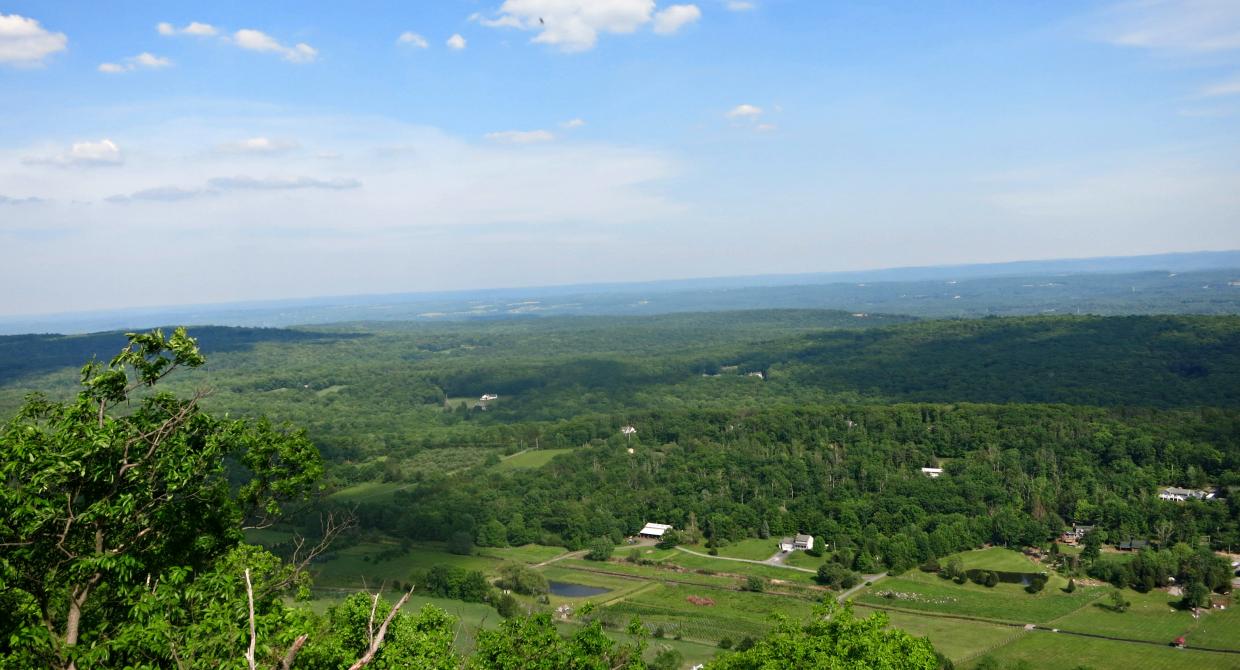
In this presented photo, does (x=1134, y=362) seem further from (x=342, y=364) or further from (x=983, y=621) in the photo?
(x=342, y=364)

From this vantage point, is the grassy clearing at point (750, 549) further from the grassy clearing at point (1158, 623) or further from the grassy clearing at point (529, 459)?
the grassy clearing at point (529, 459)

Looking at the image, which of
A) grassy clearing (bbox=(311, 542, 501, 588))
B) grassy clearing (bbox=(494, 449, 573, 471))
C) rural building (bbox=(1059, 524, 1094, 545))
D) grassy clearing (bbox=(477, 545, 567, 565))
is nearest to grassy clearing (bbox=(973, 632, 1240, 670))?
rural building (bbox=(1059, 524, 1094, 545))

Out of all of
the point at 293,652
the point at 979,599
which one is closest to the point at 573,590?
the point at 979,599

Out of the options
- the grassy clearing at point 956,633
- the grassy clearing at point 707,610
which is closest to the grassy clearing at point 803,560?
the grassy clearing at point 707,610

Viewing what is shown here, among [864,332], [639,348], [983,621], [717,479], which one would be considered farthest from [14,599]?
[639,348]

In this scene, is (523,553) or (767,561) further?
(523,553)

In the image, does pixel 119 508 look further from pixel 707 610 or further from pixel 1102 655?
pixel 1102 655
